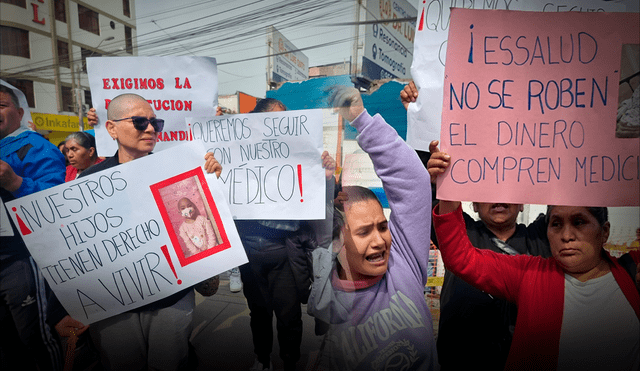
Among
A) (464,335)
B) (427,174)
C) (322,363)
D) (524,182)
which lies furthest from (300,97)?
(322,363)

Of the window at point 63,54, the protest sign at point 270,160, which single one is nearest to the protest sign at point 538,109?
the protest sign at point 270,160

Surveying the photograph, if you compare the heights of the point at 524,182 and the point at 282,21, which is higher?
the point at 282,21

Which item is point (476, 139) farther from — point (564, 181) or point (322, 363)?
point (322, 363)

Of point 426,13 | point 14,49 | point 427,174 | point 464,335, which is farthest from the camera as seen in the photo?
point 14,49

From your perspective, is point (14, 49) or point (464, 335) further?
point (14, 49)

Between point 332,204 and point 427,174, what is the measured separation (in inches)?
25.5

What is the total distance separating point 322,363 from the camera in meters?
1.96

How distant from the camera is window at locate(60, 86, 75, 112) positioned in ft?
6.62

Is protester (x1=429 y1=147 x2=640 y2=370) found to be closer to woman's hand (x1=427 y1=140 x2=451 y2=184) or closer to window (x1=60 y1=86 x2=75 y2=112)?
woman's hand (x1=427 y1=140 x2=451 y2=184)

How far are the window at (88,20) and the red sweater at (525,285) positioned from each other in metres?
2.16

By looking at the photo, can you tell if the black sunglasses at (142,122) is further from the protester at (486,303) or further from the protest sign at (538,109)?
the protest sign at (538,109)

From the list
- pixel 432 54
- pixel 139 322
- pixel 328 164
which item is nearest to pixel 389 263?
pixel 328 164

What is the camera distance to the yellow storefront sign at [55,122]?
1944 mm

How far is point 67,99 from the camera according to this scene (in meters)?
2.06
